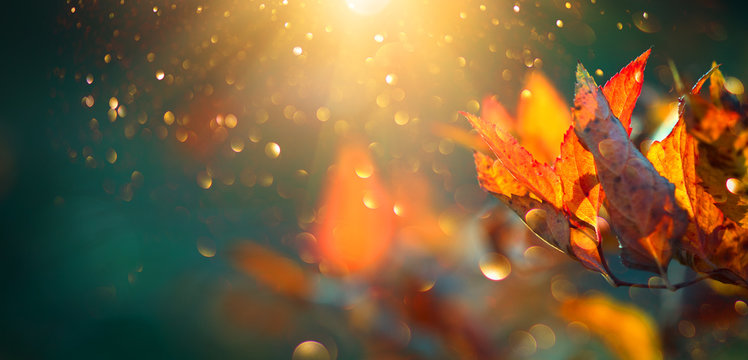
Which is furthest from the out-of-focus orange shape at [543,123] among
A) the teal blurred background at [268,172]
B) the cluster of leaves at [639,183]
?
the cluster of leaves at [639,183]

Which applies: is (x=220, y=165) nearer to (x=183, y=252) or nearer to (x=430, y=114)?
(x=183, y=252)

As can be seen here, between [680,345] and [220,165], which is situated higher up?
[220,165]

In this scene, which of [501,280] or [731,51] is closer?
[501,280]

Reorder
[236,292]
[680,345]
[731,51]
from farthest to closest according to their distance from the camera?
[731,51] < [236,292] < [680,345]

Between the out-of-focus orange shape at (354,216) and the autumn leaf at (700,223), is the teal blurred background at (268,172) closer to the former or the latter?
the out-of-focus orange shape at (354,216)

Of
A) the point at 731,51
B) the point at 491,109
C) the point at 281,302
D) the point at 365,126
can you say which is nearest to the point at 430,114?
the point at 365,126

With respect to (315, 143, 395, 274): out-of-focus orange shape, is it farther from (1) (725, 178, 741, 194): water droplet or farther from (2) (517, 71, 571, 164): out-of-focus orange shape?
(1) (725, 178, 741, 194): water droplet

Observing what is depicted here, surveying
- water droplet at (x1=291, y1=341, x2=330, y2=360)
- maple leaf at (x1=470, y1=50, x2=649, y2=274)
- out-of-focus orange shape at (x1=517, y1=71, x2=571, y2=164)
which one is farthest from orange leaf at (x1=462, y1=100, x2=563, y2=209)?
water droplet at (x1=291, y1=341, x2=330, y2=360)
